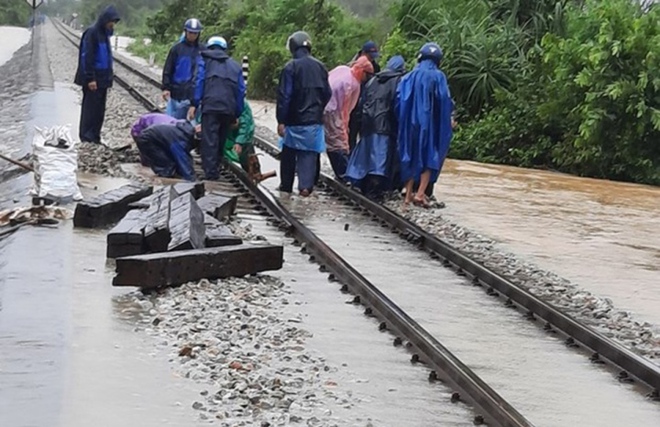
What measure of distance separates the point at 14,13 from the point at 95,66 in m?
107

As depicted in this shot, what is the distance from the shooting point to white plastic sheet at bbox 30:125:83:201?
11797 millimetres

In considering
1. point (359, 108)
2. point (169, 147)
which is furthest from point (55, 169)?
point (359, 108)

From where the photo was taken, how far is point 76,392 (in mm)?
6016

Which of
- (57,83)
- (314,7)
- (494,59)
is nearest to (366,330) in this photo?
(494,59)

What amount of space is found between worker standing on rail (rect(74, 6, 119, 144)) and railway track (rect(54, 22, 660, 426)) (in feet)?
11.2

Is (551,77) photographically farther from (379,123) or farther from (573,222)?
(379,123)

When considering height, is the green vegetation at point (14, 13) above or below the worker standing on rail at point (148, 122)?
above

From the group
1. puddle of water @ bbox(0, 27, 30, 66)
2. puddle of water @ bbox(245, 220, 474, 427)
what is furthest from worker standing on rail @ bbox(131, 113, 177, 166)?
puddle of water @ bbox(0, 27, 30, 66)

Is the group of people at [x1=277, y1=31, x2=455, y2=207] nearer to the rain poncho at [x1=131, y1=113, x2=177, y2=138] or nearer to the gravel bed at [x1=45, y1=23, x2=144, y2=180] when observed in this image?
→ the rain poncho at [x1=131, y1=113, x2=177, y2=138]

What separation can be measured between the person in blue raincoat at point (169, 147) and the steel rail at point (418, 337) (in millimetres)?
2366

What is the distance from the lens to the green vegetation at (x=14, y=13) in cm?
11525

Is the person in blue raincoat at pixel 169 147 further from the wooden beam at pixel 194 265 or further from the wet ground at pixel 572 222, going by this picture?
the wooden beam at pixel 194 265

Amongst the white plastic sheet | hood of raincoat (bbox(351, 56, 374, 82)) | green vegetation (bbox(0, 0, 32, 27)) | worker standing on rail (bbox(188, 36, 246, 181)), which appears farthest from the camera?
green vegetation (bbox(0, 0, 32, 27))

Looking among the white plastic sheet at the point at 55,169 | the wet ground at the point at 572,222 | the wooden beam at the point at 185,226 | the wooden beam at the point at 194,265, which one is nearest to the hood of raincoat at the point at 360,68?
the wet ground at the point at 572,222
